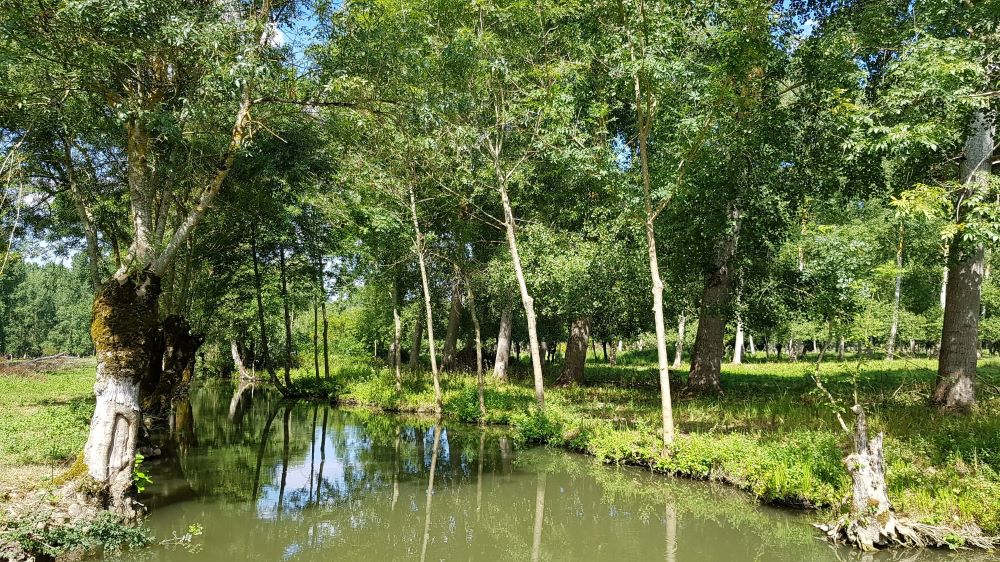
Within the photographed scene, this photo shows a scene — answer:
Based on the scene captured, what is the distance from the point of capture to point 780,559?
753 centimetres

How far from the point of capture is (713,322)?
61.3 feet

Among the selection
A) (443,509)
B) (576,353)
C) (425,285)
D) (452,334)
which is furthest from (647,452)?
(452,334)

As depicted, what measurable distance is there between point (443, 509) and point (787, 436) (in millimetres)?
6757

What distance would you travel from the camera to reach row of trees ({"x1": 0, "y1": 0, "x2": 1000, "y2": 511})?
8.60 m

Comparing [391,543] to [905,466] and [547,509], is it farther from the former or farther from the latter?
[905,466]

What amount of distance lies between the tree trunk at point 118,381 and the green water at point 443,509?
1.11 meters

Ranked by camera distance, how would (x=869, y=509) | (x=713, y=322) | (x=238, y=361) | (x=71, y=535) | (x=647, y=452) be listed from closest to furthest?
(x=71, y=535), (x=869, y=509), (x=647, y=452), (x=713, y=322), (x=238, y=361)

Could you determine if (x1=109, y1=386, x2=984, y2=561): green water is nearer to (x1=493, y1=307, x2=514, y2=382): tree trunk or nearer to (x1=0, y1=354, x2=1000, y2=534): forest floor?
(x1=0, y1=354, x2=1000, y2=534): forest floor

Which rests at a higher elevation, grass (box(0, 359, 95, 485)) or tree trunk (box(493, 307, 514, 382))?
tree trunk (box(493, 307, 514, 382))

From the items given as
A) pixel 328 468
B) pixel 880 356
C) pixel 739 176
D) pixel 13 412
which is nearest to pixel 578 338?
pixel 739 176

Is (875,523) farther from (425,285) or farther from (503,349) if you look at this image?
(503,349)

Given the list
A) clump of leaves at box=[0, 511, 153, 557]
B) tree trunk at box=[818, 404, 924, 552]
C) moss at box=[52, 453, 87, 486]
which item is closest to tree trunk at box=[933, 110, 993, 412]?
tree trunk at box=[818, 404, 924, 552]

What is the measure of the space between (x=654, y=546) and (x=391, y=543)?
3.81 meters

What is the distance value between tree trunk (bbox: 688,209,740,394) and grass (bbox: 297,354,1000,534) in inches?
29.5
